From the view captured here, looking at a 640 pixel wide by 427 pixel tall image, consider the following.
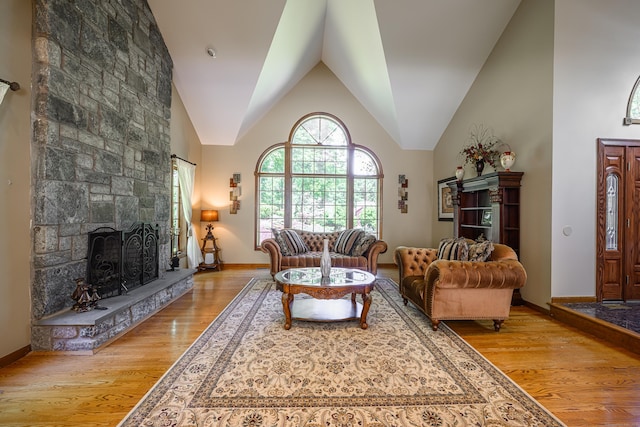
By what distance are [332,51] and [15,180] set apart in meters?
5.22

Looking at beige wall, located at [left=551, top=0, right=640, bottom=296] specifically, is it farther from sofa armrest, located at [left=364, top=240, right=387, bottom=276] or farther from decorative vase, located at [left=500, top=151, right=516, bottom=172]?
sofa armrest, located at [left=364, top=240, right=387, bottom=276]

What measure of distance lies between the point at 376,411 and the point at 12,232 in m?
3.08

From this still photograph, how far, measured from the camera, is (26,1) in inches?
94.4

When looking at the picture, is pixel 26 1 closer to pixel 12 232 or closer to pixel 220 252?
pixel 12 232

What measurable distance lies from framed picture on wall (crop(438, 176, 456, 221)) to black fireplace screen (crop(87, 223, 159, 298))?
17.7 ft

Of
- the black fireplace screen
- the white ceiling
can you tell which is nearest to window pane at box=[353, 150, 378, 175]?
the white ceiling

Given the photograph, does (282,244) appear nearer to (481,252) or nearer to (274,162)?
(274,162)

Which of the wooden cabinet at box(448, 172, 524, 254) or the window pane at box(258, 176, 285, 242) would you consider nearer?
the wooden cabinet at box(448, 172, 524, 254)

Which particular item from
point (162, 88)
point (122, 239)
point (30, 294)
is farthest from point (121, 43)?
point (30, 294)

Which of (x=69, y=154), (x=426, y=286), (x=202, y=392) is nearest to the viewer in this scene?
(x=202, y=392)

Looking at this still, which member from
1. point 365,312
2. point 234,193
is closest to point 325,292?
point 365,312

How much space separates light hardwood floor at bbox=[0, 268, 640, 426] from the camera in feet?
5.69

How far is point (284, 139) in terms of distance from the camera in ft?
20.7

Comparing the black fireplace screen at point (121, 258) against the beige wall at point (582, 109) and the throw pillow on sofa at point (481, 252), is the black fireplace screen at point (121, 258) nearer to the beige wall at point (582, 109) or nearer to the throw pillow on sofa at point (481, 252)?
the throw pillow on sofa at point (481, 252)
